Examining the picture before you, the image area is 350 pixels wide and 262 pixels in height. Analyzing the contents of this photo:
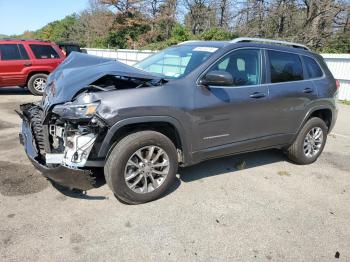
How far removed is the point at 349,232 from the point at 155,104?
2.44 m

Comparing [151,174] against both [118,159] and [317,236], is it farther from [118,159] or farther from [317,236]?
[317,236]

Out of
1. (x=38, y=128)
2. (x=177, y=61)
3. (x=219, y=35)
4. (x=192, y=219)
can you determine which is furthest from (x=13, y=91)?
(x=219, y=35)

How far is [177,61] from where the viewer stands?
15.1ft

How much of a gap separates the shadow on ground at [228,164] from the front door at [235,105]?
2.29 feet

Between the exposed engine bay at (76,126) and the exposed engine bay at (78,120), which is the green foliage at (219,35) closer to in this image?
the exposed engine bay at (78,120)

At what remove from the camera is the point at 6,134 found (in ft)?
21.2

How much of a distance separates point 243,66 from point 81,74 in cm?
208

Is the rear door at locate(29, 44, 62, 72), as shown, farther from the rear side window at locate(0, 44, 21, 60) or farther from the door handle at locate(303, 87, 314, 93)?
the door handle at locate(303, 87, 314, 93)

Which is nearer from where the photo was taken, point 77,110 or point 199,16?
point 77,110

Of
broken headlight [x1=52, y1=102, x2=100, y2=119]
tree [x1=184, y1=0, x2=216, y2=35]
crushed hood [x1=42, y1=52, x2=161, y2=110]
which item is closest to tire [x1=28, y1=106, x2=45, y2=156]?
crushed hood [x1=42, y1=52, x2=161, y2=110]

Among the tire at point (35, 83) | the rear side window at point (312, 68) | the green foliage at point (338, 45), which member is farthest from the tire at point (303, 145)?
the green foliage at point (338, 45)

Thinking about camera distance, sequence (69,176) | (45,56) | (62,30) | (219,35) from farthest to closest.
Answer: (62,30)
(219,35)
(45,56)
(69,176)

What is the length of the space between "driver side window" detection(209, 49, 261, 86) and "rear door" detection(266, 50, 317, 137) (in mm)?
224

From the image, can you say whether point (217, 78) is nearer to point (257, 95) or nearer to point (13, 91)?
point (257, 95)
